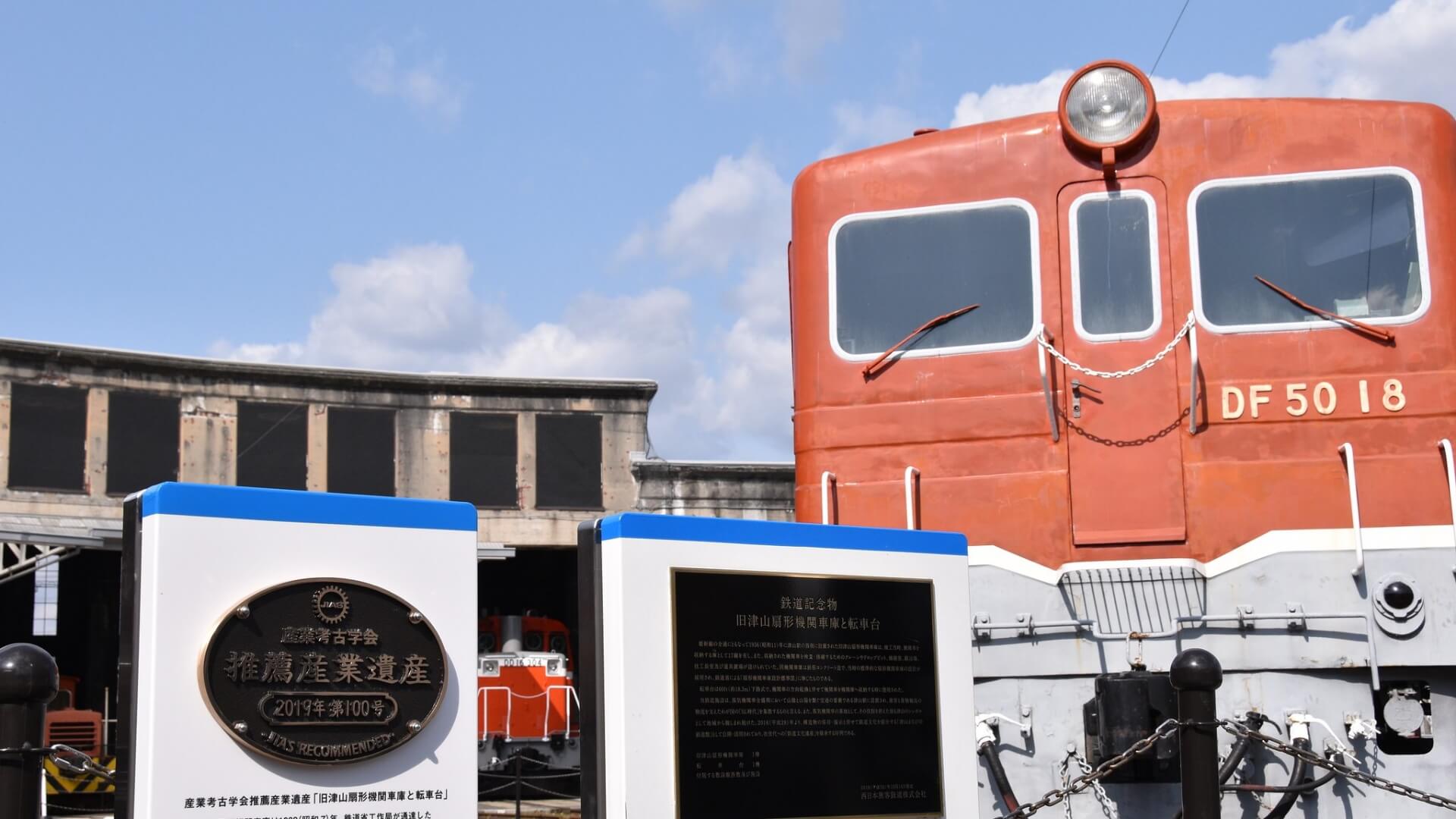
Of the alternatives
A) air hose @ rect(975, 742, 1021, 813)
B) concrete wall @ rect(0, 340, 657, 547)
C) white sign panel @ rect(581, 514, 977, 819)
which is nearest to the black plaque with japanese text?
white sign panel @ rect(581, 514, 977, 819)

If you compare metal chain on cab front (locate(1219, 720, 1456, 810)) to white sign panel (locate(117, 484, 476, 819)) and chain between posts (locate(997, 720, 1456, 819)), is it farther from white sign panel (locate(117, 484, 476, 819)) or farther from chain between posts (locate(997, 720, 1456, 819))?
white sign panel (locate(117, 484, 476, 819))

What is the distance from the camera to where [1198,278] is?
7.41 metres

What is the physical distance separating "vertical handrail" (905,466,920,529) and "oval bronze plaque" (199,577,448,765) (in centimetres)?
322

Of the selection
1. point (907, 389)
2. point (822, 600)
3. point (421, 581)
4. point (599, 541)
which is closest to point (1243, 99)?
point (907, 389)

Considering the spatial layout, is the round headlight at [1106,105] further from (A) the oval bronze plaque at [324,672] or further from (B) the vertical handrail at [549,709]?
(B) the vertical handrail at [549,709]

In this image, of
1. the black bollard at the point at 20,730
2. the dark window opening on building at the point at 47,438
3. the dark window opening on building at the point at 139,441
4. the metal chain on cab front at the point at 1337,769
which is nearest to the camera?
the black bollard at the point at 20,730

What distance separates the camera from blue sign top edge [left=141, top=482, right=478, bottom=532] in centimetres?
432

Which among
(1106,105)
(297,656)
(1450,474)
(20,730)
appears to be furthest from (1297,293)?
(20,730)

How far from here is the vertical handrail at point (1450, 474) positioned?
6840mm

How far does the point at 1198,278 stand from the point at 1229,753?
2.32 meters

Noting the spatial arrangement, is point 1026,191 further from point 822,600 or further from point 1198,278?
point 822,600

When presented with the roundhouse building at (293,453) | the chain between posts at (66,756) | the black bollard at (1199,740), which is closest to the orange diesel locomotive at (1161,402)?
the black bollard at (1199,740)

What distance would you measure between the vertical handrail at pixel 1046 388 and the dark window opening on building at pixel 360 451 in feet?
57.1

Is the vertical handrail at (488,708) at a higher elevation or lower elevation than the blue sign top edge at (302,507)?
lower
